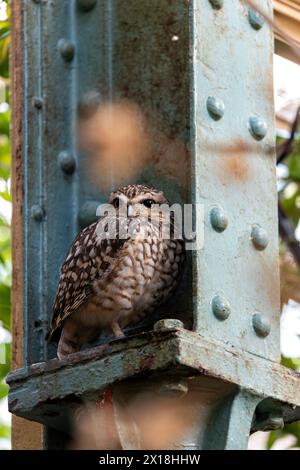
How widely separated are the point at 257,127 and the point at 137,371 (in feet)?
3.28

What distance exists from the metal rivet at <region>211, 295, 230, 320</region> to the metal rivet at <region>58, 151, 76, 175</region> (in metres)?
0.79

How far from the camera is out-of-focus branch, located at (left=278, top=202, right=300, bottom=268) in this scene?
4828mm

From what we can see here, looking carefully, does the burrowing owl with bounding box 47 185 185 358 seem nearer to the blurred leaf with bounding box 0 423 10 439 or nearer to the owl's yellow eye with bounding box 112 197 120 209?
the owl's yellow eye with bounding box 112 197 120 209

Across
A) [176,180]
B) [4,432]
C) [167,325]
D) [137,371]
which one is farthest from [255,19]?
[4,432]

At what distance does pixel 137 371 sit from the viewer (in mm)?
3488

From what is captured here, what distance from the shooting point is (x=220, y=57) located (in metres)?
4.15

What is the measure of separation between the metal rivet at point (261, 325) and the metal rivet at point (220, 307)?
133mm

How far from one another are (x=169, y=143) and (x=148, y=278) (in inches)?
16.4

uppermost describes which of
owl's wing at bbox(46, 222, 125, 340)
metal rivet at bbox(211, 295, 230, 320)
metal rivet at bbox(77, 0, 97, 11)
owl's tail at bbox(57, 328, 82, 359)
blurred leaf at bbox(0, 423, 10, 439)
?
metal rivet at bbox(77, 0, 97, 11)

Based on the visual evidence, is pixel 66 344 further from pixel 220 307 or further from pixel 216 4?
pixel 216 4

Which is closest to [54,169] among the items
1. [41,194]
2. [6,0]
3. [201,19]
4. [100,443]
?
[41,194]

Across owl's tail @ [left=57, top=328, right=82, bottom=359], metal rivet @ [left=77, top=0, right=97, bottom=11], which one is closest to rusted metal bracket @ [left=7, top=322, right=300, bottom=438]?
owl's tail @ [left=57, top=328, right=82, bottom=359]

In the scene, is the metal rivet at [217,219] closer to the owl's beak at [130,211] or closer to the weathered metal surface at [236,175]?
the weathered metal surface at [236,175]
